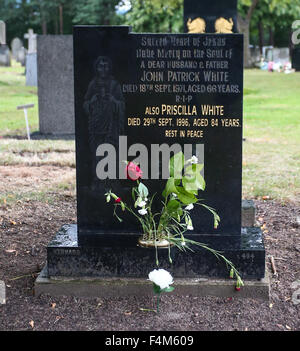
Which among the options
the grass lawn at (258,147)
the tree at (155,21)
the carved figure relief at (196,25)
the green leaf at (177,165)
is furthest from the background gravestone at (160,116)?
the tree at (155,21)

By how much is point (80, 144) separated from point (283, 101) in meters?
15.5

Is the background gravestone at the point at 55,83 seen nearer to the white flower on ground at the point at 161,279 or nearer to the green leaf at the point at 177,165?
the green leaf at the point at 177,165

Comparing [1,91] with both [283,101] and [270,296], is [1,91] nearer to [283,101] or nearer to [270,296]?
[283,101]

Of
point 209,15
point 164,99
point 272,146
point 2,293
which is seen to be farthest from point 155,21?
point 2,293

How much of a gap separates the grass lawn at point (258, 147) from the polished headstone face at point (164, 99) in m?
2.63

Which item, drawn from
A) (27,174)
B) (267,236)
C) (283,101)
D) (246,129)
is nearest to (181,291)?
(267,236)

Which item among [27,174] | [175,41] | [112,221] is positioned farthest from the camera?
[27,174]

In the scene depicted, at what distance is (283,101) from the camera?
18.6 meters

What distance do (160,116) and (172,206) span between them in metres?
0.64

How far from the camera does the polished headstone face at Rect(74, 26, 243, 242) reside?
12.9ft

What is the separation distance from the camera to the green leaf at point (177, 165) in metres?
3.94

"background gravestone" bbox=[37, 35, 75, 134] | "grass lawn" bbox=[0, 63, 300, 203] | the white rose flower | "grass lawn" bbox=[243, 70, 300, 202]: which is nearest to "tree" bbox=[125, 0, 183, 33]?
"grass lawn" bbox=[243, 70, 300, 202]

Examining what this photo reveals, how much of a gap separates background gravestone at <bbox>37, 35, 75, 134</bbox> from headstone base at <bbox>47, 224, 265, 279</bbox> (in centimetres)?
732
